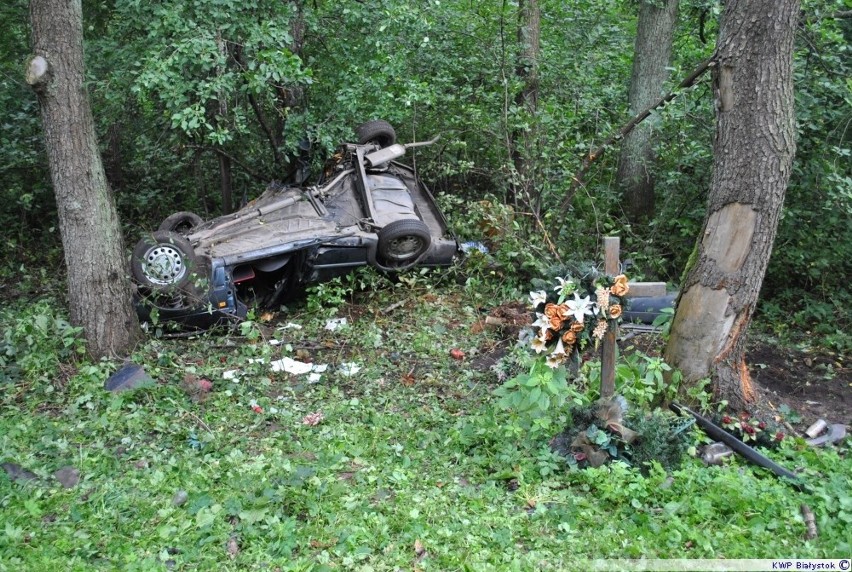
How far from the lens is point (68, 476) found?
Result: 4.65 meters

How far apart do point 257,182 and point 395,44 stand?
285 cm

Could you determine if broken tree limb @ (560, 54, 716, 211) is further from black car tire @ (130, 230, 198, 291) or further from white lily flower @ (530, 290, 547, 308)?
black car tire @ (130, 230, 198, 291)

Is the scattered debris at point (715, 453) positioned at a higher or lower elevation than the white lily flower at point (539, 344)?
lower

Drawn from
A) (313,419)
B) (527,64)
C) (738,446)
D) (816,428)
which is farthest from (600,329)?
(527,64)

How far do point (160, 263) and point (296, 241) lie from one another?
1.29 metres

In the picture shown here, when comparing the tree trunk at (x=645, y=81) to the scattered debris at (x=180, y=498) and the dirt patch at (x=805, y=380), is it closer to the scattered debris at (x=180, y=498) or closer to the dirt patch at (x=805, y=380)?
the dirt patch at (x=805, y=380)

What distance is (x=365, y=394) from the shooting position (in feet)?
20.0

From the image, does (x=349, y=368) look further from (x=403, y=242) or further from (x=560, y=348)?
(x=560, y=348)

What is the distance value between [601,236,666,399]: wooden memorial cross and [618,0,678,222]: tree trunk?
5068 mm

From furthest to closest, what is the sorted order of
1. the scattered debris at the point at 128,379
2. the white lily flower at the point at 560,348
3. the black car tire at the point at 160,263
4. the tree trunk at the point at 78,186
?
the black car tire at the point at 160,263, the tree trunk at the point at 78,186, the scattered debris at the point at 128,379, the white lily flower at the point at 560,348

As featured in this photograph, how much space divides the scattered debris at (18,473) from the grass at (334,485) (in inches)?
1.9

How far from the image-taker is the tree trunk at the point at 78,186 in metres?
6.05

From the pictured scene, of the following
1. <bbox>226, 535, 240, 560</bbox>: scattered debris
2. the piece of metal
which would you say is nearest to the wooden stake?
the piece of metal

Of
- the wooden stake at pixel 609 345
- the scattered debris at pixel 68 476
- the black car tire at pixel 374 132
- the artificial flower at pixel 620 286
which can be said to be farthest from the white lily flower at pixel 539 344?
the black car tire at pixel 374 132
